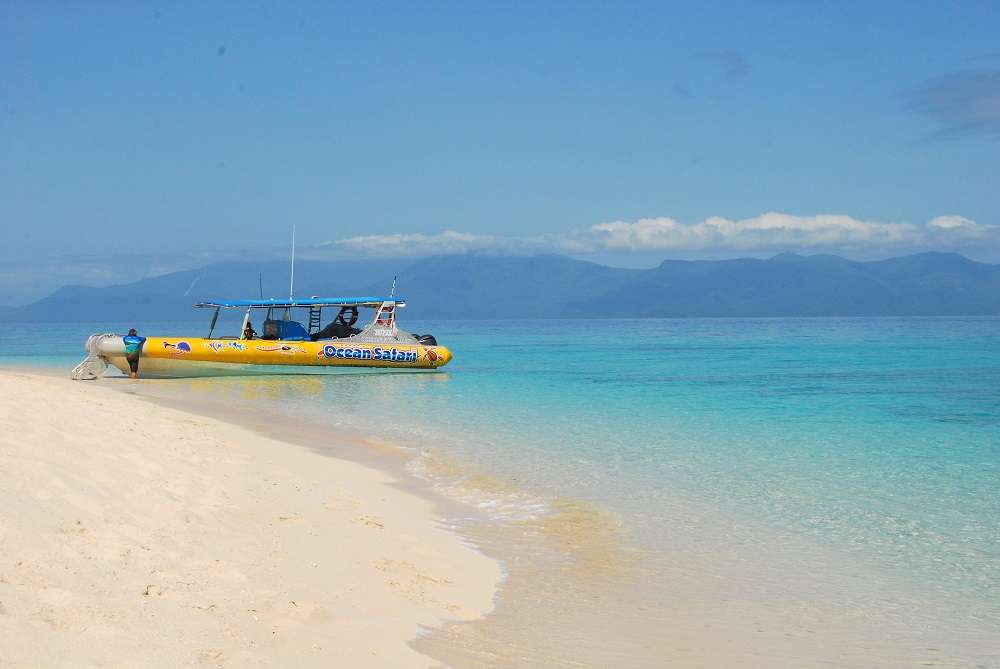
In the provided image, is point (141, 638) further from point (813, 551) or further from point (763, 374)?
A: point (763, 374)

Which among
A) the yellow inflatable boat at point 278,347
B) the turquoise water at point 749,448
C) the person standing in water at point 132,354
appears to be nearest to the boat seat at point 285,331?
the yellow inflatable boat at point 278,347

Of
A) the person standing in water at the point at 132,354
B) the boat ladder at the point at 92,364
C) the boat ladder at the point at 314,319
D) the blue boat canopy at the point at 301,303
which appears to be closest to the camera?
the boat ladder at the point at 92,364

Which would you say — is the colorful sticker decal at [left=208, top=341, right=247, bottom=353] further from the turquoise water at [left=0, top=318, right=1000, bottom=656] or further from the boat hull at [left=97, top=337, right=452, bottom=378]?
the turquoise water at [left=0, top=318, right=1000, bottom=656]

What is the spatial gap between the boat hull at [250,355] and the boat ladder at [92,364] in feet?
0.44

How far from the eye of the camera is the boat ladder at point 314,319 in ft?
101

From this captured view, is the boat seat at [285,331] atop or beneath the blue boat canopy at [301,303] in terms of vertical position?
beneath

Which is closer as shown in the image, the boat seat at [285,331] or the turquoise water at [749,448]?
the turquoise water at [749,448]

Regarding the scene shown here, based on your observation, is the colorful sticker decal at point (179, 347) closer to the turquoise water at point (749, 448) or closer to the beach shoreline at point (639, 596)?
the turquoise water at point (749, 448)

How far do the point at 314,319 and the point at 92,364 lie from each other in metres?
7.14

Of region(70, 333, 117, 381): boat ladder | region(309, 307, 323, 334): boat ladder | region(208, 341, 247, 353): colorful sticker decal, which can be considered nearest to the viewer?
region(70, 333, 117, 381): boat ladder

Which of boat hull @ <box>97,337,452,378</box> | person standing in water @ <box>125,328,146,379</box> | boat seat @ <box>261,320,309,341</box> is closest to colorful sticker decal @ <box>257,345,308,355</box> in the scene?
boat hull @ <box>97,337,452,378</box>

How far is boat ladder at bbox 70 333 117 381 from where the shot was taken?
26656mm

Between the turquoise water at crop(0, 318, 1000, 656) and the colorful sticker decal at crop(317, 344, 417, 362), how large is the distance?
2.30 feet

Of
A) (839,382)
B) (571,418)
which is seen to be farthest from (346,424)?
(839,382)
